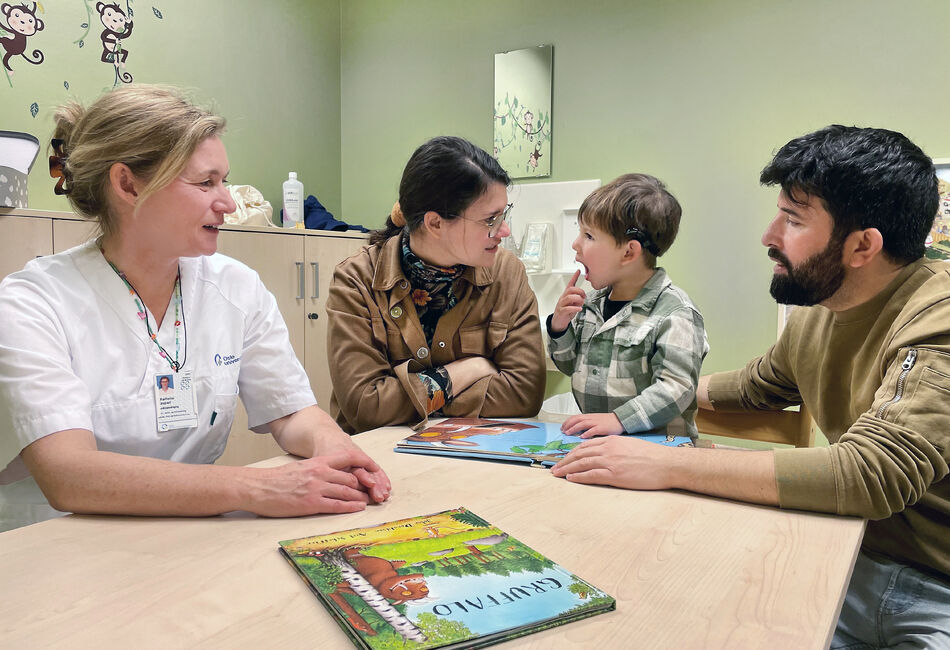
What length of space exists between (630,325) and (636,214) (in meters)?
0.32

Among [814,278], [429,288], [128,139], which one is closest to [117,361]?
[128,139]

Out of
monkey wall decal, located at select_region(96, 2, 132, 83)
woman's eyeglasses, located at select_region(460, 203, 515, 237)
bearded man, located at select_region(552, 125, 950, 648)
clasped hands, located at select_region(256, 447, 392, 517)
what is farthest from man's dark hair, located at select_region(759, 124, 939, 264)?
monkey wall decal, located at select_region(96, 2, 132, 83)

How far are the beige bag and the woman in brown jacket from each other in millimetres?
1806

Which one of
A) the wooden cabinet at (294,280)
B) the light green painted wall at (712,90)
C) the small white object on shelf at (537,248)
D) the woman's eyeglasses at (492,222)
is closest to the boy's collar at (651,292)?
the woman's eyeglasses at (492,222)

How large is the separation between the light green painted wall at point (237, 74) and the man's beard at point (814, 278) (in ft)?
8.38

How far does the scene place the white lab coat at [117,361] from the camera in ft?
3.62

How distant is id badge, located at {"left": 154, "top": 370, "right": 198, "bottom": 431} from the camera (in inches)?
51.2

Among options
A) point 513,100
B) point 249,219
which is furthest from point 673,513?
point 513,100

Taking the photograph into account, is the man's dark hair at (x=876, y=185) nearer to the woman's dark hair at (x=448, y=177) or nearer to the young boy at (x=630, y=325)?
the young boy at (x=630, y=325)

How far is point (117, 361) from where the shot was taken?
4.19 ft

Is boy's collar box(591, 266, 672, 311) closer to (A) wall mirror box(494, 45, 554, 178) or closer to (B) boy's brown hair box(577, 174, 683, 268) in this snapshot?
(B) boy's brown hair box(577, 174, 683, 268)

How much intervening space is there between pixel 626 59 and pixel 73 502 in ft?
10.9

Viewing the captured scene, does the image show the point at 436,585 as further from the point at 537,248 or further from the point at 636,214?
the point at 537,248

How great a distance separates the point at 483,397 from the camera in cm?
174
